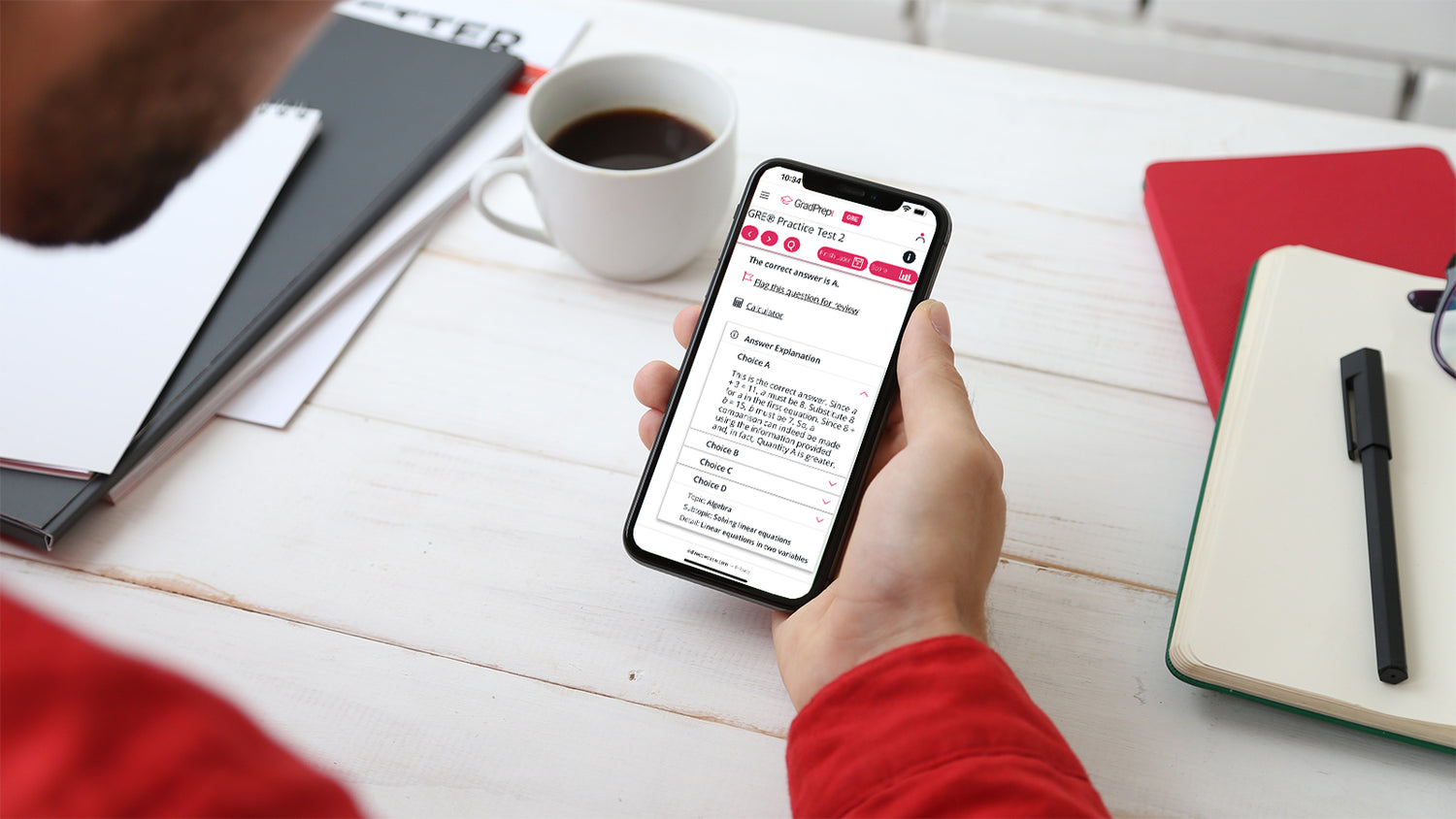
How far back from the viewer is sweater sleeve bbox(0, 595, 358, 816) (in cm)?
16

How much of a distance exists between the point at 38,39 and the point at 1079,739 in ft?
1.51

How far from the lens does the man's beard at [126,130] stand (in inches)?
14.5

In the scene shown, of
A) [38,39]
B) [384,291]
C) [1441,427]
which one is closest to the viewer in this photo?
[38,39]

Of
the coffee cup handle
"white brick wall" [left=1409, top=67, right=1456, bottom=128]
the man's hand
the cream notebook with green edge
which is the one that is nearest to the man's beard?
the coffee cup handle

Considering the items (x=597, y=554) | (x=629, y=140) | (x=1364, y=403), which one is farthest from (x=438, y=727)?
(x=1364, y=403)

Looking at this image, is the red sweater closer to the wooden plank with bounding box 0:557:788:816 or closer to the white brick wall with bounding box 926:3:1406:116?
the wooden plank with bounding box 0:557:788:816

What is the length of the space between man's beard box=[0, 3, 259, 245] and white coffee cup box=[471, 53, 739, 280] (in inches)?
5.3

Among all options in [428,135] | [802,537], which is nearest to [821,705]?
[802,537]

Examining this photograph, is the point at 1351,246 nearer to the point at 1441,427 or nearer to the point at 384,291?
the point at 1441,427

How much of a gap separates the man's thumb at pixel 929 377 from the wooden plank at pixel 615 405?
89 mm

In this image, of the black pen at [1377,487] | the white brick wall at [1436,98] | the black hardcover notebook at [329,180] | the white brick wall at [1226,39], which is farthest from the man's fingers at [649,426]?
the white brick wall at [1436,98]

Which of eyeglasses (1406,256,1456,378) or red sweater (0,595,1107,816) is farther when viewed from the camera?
eyeglasses (1406,256,1456,378)

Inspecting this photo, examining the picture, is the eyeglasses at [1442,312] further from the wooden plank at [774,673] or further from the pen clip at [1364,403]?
the wooden plank at [774,673]

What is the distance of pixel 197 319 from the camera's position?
0.49m
